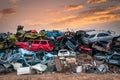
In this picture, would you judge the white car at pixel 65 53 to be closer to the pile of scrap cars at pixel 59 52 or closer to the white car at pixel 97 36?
the pile of scrap cars at pixel 59 52

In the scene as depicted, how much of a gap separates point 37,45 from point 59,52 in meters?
2.95

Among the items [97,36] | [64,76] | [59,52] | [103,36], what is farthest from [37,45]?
[103,36]

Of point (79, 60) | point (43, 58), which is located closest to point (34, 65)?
point (43, 58)

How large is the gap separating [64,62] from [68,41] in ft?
18.0

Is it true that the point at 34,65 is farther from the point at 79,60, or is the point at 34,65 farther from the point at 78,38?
the point at 78,38

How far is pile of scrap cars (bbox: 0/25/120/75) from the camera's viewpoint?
99.5 feet

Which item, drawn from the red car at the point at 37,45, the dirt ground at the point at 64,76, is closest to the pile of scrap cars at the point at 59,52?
the red car at the point at 37,45

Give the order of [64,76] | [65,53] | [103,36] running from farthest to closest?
1. [103,36]
2. [65,53]
3. [64,76]

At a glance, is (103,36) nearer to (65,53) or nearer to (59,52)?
(65,53)

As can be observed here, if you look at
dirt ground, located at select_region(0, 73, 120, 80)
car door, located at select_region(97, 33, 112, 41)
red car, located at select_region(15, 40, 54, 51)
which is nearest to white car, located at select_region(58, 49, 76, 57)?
red car, located at select_region(15, 40, 54, 51)

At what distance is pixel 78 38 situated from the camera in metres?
35.9

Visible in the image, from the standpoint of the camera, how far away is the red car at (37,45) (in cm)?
3378

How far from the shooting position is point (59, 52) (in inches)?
1318

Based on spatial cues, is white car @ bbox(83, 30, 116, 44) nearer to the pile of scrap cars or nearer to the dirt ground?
the pile of scrap cars
